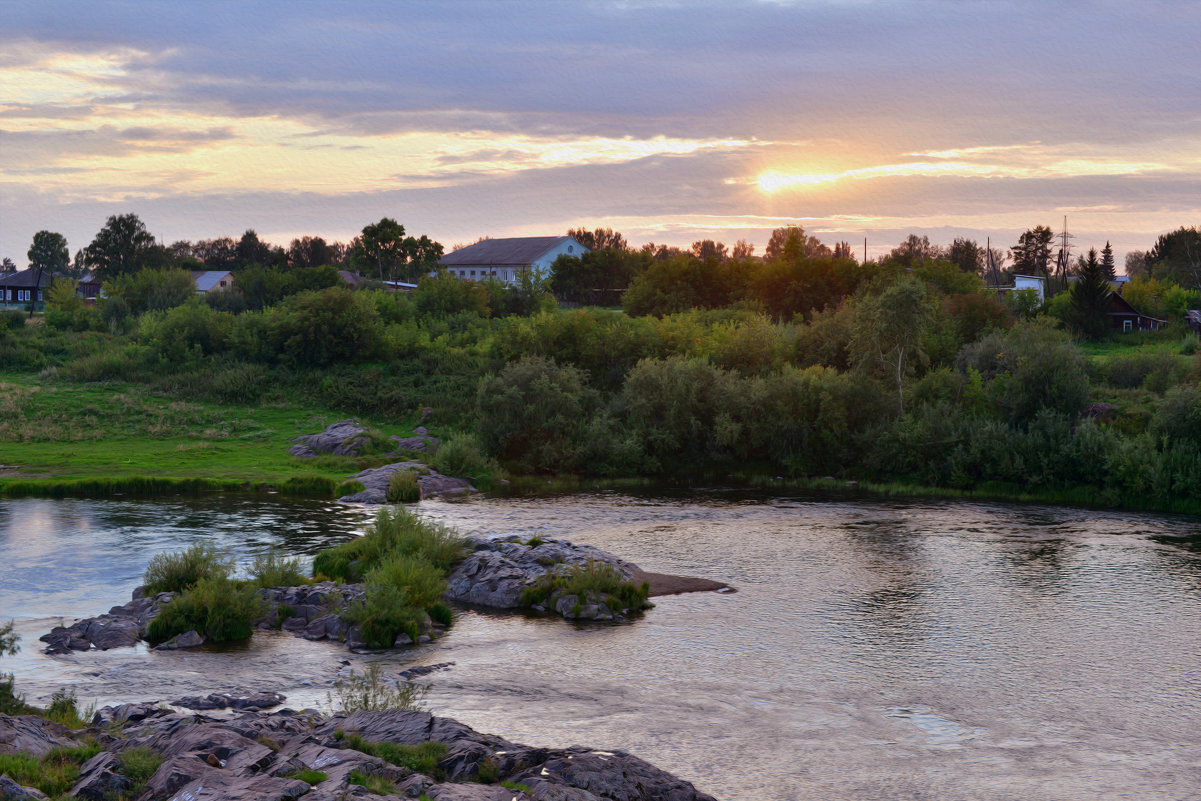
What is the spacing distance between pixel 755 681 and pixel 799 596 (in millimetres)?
7749

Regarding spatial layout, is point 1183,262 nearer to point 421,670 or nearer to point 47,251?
point 421,670

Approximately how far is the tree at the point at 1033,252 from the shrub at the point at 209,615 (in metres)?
120

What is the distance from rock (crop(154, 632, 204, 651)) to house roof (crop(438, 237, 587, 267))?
97.3m

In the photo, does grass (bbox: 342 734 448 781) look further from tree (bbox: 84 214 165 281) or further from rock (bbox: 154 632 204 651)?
tree (bbox: 84 214 165 281)

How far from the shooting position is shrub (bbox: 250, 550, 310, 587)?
28.3m

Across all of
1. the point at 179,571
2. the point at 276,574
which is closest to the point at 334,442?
the point at 276,574

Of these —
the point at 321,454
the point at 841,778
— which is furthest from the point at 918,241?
the point at 841,778

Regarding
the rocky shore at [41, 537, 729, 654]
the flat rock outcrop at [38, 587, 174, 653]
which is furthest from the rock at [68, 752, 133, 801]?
the flat rock outcrop at [38, 587, 174, 653]

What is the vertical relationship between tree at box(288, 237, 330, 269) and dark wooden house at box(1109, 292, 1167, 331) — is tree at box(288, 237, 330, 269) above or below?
above

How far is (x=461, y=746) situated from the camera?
1584cm

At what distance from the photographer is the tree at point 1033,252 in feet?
412

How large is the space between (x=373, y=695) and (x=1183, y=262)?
122292 mm

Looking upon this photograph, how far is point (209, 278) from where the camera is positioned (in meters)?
126

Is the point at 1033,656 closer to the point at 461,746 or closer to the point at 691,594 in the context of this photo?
the point at 691,594
